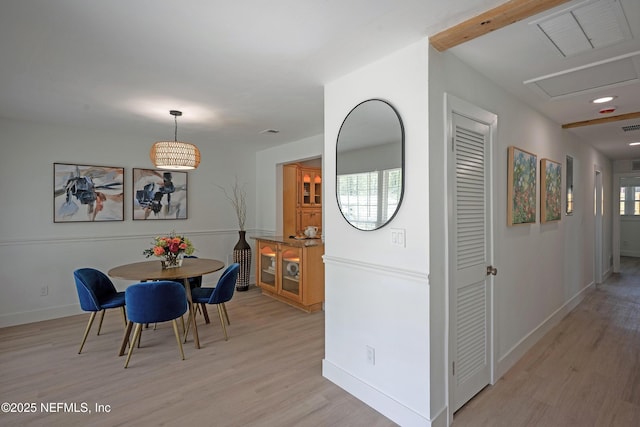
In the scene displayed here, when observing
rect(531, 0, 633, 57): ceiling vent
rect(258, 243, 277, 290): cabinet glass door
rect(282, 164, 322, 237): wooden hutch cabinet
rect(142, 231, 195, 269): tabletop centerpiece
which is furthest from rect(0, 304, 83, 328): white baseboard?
rect(531, 0, 633, 57): ceiling vent

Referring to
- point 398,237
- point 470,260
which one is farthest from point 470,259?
point 398,237

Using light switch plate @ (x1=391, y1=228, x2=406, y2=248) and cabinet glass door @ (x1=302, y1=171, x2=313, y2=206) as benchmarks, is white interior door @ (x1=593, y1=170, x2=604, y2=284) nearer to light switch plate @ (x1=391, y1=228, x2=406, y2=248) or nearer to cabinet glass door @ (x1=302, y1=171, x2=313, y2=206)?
cabinet glass door @ (x1=302, y1=171, x2=313, y2=206)

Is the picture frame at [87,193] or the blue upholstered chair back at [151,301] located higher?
the picture frame at [87,193]

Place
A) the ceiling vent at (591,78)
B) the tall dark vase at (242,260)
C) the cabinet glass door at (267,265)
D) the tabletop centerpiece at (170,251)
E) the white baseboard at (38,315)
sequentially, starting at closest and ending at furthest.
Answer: the ceiling vent at (591,78) → the tabletop centerpiece at (170,251) → the white baseboard at (38,315) → the cabinet glass door at (267,265) → the tall dark vase at (242,260)

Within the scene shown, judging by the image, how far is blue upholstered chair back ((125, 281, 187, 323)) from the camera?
2.75 metres

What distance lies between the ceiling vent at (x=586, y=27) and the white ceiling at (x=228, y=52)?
0.15ft

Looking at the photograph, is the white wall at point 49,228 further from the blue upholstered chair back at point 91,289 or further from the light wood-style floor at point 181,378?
the blue upholstered chair back at point 91,289

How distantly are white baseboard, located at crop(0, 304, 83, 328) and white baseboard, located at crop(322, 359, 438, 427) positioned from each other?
11.7 feet

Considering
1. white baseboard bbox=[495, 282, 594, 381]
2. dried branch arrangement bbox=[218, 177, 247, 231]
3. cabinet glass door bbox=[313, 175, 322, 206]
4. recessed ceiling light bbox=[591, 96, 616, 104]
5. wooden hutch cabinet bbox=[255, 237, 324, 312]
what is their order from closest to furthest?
white baseboard bbox=[495, 282, 594, 381], recessed ceiling light bbox=[591, 96, 616, 104], wooden hutch cabinet bbox=[255, 237, 324, 312], dried branch arrangement bbox=[218, 177, 247, 231], cabinet glass door bbox=[313, 175, 322, 206]

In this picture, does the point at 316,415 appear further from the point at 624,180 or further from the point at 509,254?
the point at 624,180

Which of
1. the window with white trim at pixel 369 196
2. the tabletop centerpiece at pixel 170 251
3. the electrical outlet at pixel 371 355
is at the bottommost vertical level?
the electrical outlet at pixel 371 355

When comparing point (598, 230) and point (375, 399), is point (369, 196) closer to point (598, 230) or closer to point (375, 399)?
point (375, 399)

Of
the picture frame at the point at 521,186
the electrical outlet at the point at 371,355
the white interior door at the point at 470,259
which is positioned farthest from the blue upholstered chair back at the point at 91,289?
the picture frame at the point at 521,186

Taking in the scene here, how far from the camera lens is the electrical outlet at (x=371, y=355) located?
7.41 feet
